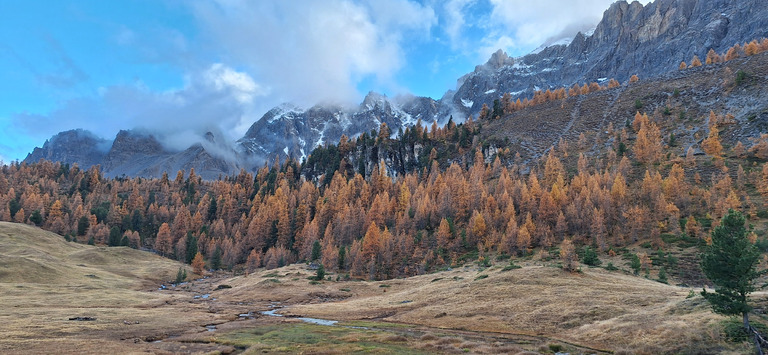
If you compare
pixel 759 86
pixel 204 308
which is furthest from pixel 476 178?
pixel 759 86

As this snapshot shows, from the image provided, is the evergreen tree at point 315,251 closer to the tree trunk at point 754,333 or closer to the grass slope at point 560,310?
the grass slope at point 560,310

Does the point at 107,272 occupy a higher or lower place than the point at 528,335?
higher

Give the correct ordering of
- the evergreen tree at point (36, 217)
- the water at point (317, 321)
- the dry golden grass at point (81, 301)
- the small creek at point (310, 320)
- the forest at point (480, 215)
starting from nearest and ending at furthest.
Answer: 1. the dry golden grass at point (81, 301)
2. the small creek at point (310, 320)
3. the water at point (317, 321)
4. the forest at point (480, 215)
5. the evergreen tree at point (36, 217)

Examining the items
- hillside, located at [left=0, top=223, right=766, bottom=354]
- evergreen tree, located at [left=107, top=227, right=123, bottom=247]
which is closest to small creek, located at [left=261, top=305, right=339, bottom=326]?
hillside, located at [left=0, top=223, right=766, bottom=354]

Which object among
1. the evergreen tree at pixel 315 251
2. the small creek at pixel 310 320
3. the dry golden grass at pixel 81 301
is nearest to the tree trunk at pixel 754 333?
the small creek at pixel 310 320

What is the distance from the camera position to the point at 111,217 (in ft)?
628

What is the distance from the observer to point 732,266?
2742 centimetres

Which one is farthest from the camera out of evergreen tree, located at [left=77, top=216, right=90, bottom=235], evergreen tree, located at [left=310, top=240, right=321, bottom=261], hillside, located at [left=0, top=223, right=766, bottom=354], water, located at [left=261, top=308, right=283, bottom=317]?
evergreen tree, located at [left=77, top=216, right=90, bottom=235]

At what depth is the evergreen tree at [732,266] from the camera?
26.9 metres

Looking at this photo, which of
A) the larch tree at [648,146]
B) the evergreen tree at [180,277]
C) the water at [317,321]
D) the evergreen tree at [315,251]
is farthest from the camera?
the larch tree at [648,146]

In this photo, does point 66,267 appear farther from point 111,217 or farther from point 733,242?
point 733,242

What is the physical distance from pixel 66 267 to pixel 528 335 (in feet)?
391

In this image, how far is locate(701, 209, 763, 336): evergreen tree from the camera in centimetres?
2686

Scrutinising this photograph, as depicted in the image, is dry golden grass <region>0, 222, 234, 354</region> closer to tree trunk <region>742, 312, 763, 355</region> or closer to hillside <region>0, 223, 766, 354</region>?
hillside <region>0, 223, 766, 354</region>
